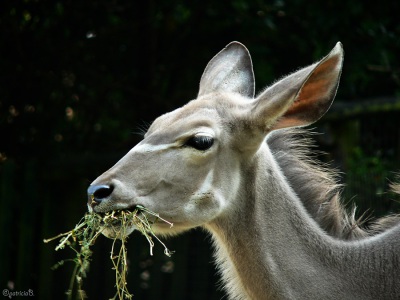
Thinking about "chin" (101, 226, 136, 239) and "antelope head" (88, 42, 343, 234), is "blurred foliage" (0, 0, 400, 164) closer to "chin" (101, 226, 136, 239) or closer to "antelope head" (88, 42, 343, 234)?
"antelope head" (88, 42, 343, 234)

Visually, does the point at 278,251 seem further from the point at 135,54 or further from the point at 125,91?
the point at 135,54

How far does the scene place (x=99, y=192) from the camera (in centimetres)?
429

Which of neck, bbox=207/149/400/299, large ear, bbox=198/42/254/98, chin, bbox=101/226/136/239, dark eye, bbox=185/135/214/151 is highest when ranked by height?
large ear, bbox=198/42/254/98

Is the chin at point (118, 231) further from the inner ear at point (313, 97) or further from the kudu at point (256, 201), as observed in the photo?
the inner ear at point (313, 97)

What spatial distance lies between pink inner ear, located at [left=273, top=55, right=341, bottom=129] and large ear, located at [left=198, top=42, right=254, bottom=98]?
2.78 ft

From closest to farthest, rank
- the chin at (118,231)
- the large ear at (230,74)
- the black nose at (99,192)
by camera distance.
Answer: the black nose at (99,192)
the chin at (118,231)
the large ear at (230,74)

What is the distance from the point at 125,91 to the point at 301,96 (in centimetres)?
506

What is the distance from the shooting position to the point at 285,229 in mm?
4516

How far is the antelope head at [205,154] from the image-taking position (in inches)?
172

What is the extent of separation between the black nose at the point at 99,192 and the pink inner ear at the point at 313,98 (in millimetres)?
1008

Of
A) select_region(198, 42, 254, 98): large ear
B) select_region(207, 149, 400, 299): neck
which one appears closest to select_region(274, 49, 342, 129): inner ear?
select_region(207, 149, 400, 299): neck

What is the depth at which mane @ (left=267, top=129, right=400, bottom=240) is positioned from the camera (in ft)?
15.5
